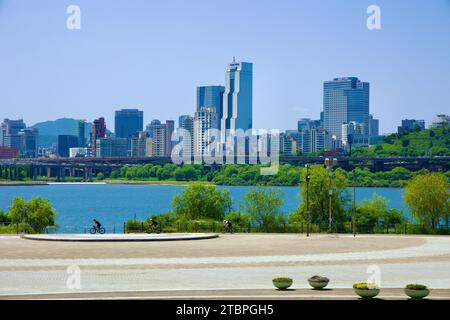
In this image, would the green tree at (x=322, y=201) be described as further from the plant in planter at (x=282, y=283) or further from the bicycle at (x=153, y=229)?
the plant in planter at (x=282, y=283)

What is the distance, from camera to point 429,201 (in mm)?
56812

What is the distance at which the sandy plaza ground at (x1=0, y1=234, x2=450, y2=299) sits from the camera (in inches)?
938

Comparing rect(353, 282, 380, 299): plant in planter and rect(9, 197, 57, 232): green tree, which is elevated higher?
A: rect(353, 282, 380, 299): plant in planter

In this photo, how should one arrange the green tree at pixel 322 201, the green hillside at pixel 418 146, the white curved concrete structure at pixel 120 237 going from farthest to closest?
the green hillside at pixel 418 146 < the green tree at pixel 322 201 < the white curved concrete structure at pixel 120 237

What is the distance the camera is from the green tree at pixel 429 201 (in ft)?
186

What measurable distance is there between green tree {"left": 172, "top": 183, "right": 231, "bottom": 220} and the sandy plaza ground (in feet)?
58.3

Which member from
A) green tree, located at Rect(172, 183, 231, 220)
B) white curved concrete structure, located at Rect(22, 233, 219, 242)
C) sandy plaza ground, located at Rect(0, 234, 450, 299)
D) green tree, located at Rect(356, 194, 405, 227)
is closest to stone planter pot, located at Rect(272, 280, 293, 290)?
sandy plaza ground, located at Rect(0, 234, 450, 299)

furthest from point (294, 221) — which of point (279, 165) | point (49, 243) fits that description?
point (279, 165)

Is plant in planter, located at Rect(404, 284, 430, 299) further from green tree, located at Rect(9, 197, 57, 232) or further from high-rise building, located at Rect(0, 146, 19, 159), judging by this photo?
high-rise building, located at Rect(0, 146, 19, 159)

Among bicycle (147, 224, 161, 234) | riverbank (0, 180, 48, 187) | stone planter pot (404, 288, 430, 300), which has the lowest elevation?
riverbank (0, 180, 48, 187)

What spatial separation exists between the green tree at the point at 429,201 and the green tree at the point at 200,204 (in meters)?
15.0

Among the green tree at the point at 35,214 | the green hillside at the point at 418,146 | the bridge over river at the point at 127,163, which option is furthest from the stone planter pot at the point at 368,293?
the green hillside at the point at 418,146
